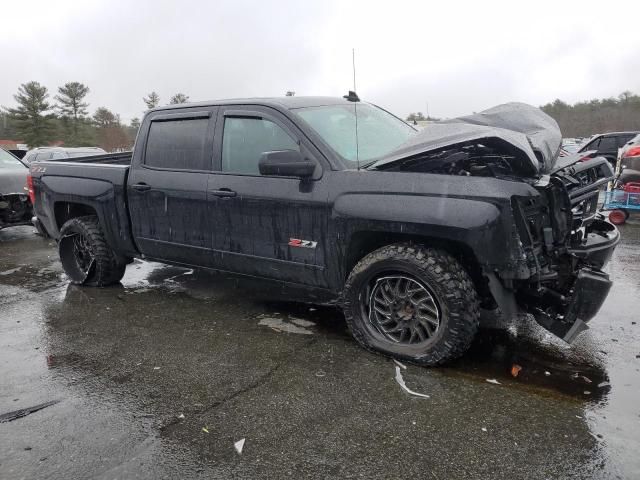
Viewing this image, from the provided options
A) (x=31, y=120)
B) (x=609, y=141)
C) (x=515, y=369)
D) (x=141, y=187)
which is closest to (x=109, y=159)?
(x=141, y=187)

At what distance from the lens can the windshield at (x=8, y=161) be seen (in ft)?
30.6

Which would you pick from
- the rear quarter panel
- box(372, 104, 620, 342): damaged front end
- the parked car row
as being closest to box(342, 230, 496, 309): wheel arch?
box(372, 104, 620, 342): damaged front end

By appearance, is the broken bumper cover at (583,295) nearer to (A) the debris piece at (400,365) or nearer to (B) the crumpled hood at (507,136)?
(B) the crumpled hood at (507,136)

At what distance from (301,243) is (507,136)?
5.20 ft

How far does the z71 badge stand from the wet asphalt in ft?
2.40

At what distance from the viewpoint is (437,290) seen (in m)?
3.27

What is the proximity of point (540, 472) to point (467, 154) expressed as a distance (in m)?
1.90

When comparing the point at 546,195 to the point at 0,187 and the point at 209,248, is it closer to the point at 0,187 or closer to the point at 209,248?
the point at 209,248

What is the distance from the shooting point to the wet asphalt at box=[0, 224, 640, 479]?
247cm

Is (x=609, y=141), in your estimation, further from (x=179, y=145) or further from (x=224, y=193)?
(x=224, y=193)

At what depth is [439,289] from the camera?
10.7 ft

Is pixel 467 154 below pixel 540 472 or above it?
above

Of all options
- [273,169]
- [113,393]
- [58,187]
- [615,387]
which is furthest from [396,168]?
[58,187]

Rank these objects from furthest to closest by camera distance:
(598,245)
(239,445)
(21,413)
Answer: (598,245) → (21,413) → (239,445)
